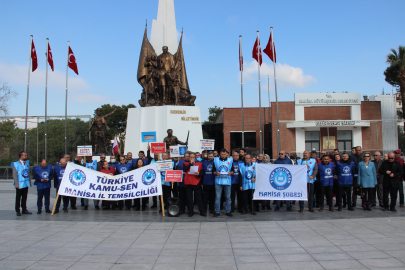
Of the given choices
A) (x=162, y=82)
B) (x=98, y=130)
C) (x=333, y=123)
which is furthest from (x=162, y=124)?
(x=333, y=123)

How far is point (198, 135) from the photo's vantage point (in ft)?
59.8

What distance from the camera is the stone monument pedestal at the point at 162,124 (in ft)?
58.0

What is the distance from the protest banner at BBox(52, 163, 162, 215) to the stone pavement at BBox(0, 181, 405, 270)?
0.62 meters

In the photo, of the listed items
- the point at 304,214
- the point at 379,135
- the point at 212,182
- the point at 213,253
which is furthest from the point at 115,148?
the point at 379,135

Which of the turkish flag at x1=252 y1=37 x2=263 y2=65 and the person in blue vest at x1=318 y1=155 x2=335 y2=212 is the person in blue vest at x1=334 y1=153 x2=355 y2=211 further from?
the turkish flag at x1=252 y1=37 x2=263 y2=65

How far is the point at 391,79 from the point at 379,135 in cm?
843

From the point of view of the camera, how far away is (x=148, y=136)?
17.6 metres

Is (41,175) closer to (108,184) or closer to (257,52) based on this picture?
(108,184)

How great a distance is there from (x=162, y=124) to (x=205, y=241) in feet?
39.6

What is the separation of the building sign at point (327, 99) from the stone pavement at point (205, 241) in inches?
1150

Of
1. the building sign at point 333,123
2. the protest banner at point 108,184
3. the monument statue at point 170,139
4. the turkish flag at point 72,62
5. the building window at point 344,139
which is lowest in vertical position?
the protest banner at point 108,184

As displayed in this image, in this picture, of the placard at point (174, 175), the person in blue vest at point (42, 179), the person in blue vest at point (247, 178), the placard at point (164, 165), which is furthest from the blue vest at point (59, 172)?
the person in blue vest at point (247, 178)

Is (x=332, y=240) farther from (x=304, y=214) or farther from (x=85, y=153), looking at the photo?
(x=85, y=153)

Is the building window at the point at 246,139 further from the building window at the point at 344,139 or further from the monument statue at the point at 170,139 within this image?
the monument statue at the point at 170,139
